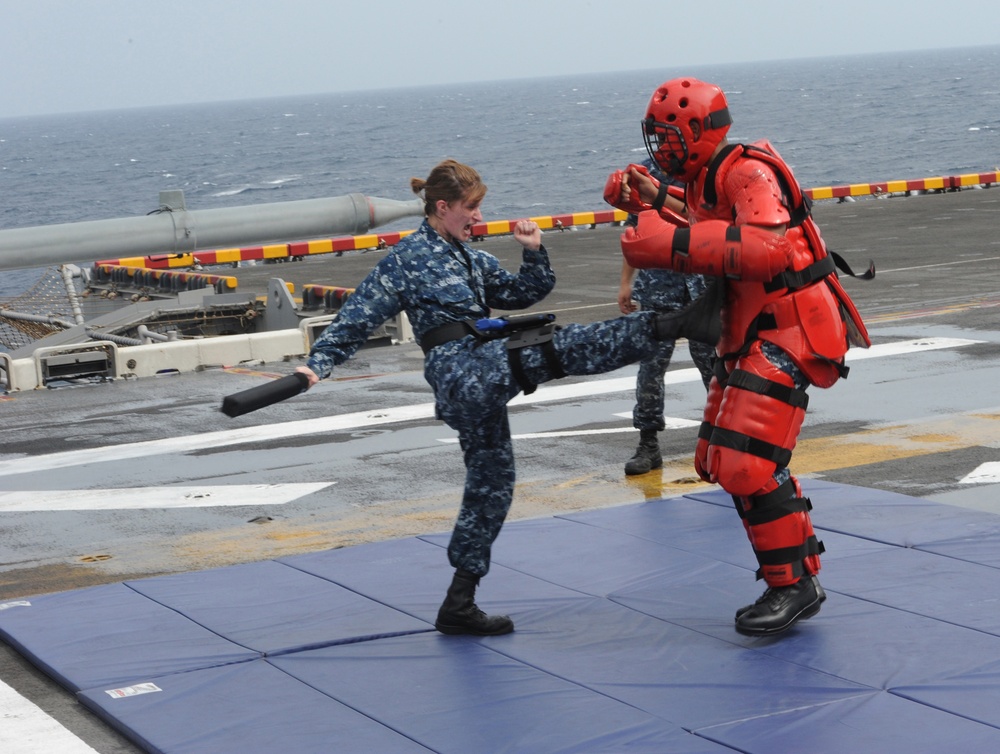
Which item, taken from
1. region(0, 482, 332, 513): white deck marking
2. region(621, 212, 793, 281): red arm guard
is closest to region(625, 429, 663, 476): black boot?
region(0, 482, 332, 513): white deck marking

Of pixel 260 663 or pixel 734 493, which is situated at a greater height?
pixel 734 493

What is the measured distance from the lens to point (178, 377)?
557 inches

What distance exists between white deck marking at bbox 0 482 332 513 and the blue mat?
6.05 ft

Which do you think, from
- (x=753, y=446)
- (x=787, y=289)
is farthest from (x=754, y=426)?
(x=787, y=289)

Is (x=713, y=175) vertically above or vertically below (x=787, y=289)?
above

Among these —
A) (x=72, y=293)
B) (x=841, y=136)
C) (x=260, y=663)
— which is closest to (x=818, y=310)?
(x=260, y=663)

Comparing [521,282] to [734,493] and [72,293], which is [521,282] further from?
[72,293]

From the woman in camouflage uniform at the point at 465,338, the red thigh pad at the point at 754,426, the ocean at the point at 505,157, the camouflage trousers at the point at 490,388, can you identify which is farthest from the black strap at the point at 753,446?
the ocean at the point at 505,157

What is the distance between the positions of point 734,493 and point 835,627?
728mm

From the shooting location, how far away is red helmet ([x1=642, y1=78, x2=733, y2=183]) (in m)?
5.41

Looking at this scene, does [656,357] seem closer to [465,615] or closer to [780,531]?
[780,531]

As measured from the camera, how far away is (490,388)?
209 inches

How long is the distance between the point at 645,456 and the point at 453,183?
12.1 ft

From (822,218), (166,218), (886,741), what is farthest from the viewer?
(822,218)
